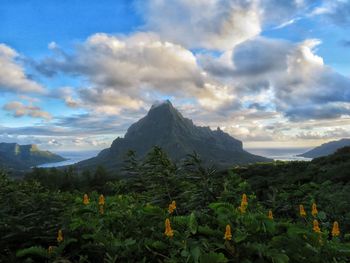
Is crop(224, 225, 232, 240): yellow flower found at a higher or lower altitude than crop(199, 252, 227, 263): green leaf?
higher

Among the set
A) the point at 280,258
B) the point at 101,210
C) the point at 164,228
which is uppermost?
the point at 101,210

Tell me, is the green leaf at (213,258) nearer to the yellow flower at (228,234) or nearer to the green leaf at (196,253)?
the green leaf at (196,253)

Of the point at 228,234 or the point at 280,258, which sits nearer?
the point at 280,258

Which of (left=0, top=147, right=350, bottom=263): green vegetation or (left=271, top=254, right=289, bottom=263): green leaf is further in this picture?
(left=0, top=147, right=350, bottom=263): green vegetation

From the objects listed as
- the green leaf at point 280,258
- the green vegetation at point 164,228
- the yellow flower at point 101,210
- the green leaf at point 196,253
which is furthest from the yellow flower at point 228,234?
the yellow flower at point 101,210

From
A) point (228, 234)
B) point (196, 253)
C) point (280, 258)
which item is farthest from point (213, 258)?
point (280, 258)

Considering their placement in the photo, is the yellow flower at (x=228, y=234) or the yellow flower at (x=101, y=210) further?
the yellow flower at (x=101, y=210)

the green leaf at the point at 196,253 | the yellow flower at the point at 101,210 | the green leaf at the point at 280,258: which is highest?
the yellow flower at the point at 101,210

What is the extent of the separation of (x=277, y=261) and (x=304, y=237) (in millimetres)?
588

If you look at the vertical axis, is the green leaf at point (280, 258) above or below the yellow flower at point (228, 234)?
below

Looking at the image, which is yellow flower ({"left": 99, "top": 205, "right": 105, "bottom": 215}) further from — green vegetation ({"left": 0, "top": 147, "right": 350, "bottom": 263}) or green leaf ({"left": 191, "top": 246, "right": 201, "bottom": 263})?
green leaf ({"left": 191, "top": 246, "right": 201, "bottom": 263})

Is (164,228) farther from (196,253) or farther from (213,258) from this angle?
(213,258)

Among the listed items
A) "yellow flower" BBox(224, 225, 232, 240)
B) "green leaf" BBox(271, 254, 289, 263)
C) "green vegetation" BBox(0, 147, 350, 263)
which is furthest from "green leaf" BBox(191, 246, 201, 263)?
"green leaf" BBox(271, 254, 289, 263)

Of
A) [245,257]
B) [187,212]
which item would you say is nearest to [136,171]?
[187,212]
